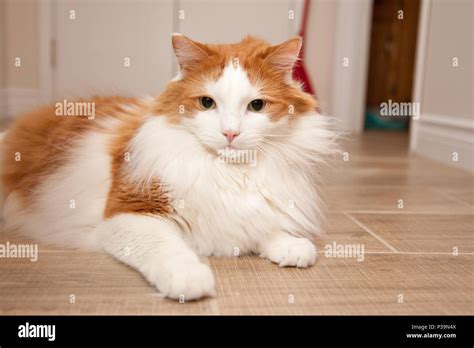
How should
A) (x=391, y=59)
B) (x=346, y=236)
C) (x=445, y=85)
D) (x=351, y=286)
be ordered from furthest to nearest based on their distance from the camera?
(x=391, y=59)
(x=445, y=85)
(x=346, y=236)
(x=351, y=286)

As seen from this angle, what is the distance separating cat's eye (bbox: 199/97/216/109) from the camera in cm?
128

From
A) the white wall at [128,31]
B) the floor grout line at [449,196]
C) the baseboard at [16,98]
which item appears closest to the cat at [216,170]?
the floor grout line at [449,196]

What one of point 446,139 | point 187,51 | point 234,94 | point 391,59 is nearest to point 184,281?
point 234,94

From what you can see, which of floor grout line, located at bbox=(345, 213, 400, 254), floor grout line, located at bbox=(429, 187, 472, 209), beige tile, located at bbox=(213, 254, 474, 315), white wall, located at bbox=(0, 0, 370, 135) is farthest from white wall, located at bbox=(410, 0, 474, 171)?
beige tile, located at bbox=(213, 254, 474, 315)

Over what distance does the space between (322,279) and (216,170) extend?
367 mm

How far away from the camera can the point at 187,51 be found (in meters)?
1.32

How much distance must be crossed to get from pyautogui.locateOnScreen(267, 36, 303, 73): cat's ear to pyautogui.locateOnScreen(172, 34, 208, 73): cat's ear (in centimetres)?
17

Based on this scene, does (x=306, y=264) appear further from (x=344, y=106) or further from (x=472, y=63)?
(x=344, y=106)

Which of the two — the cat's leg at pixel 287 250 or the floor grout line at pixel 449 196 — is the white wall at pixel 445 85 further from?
the cat's leg at pixel 287 250

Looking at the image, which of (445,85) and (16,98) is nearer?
(445,85)

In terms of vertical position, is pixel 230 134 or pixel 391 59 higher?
pixel 391 59

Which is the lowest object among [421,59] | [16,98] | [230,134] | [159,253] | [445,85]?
[159,253]

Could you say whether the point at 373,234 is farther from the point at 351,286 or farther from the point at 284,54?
the point at 284,54

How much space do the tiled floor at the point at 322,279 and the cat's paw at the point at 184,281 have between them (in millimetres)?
21
